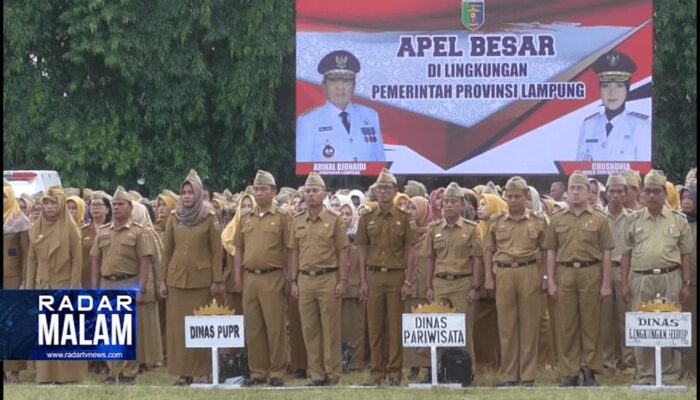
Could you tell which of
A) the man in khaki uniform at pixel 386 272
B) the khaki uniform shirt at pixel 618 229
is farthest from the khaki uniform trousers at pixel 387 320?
the khaki uniform shirt at pixel 618 229

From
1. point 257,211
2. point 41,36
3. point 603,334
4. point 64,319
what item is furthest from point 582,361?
point 41,36

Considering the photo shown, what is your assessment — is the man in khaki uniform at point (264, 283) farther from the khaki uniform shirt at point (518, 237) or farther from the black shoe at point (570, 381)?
the black shoe at point (570, 381)

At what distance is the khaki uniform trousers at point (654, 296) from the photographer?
13.6 metres

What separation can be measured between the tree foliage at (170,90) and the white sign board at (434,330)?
14915mm

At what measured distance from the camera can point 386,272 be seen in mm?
14305

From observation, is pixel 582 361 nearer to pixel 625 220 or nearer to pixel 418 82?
pixel 625 220

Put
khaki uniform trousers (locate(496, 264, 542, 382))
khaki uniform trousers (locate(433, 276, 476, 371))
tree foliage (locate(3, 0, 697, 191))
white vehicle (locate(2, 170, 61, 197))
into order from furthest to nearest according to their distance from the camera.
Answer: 1. tree foliage (locate(3, 0, 697, 191))
2. white vehicle (locate(2, 170, 61, 197))
3. khaki uniform trousers (locate(433, 276, 476, 371))
4. khaki uniform trousers (locate(496, 264, 542, 382))

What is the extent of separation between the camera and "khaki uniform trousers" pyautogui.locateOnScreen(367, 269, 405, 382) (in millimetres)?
14234


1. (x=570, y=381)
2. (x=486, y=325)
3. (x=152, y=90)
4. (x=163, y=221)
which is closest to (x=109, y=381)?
(x=163, y=221)

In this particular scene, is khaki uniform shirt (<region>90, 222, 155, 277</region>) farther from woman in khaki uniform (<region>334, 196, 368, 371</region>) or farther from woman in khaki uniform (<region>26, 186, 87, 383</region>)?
woman in khaki uniform (<region>334, 196, 368, 371</region>)

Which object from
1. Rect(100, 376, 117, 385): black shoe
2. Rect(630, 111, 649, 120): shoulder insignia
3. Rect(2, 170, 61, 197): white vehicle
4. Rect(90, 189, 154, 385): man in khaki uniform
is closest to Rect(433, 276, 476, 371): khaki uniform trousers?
Rect(90, 189, 154, 385): man in khaki uniform

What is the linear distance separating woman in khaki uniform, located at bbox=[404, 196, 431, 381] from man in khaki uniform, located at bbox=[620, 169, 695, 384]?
2032mm

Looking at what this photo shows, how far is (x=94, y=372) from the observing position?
1523cm

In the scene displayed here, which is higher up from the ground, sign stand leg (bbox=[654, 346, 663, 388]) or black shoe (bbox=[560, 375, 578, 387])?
sign stand leg (bbox=[654, 346, 663, 388])
